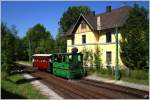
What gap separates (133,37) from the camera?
34250mm

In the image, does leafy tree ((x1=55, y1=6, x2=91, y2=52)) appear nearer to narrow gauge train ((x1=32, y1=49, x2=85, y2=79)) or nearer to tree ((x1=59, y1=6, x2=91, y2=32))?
tree ((x1=59, y1=6, x2=91, y2=32))

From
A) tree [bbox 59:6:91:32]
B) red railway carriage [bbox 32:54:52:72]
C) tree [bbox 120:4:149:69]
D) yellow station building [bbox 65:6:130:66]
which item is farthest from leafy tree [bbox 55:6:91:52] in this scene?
tree [bbox 120:4:149:69]

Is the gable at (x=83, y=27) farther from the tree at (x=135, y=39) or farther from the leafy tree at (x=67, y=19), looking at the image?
the leafy tree at (x=67, y=19)

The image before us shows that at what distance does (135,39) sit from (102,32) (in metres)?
9.90

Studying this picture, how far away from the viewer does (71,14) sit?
71.2 m

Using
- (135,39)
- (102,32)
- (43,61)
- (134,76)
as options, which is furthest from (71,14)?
(134,76)

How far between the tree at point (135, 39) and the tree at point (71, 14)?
3245 centimetres

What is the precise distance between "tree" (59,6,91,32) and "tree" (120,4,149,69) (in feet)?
106

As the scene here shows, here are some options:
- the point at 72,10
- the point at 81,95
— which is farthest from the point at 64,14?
the point at 81,95

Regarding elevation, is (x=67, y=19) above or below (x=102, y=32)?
above

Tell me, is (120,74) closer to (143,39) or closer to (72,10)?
(143,39)

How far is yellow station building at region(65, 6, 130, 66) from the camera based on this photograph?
4084cm

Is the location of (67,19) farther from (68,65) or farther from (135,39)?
(68,65)

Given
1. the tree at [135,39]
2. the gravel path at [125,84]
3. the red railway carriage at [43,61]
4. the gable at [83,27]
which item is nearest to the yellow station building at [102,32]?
the gable at [83,27]
